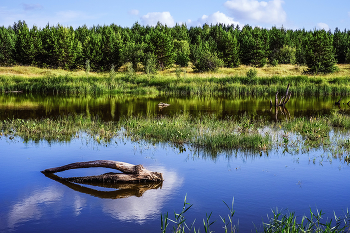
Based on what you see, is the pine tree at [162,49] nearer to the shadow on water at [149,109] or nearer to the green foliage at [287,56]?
the green foliage at [287,56]

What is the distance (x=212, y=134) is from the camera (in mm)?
16734

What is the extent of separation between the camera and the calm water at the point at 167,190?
8531mm

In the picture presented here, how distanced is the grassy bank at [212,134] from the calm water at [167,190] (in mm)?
920

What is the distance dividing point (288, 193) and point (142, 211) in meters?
4.37

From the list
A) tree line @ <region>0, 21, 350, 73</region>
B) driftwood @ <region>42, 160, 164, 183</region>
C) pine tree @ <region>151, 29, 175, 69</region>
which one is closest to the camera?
driftwood @ <region>42, 160, 164, 183</region>

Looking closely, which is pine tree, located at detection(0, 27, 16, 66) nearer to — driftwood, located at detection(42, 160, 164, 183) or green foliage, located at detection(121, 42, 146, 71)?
green foliage, located at detection(121, 42, 146, 71)

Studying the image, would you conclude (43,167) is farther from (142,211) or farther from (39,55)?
(39,55)

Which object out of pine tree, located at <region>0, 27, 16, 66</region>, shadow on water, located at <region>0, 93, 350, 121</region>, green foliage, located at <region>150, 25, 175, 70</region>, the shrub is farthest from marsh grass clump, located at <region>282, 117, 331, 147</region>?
pine tree, located at <region>0, 27, 16, 66</region>

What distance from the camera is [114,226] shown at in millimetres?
8164

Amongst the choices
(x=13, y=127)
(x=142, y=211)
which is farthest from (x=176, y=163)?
(x=13, y=127)

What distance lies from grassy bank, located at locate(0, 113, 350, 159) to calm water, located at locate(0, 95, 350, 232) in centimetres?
92

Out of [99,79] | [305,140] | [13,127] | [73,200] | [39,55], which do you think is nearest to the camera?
[73,200]

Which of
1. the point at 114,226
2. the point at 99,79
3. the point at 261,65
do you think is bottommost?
the point at 114,226

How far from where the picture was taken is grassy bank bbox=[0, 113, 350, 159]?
50.7ft
